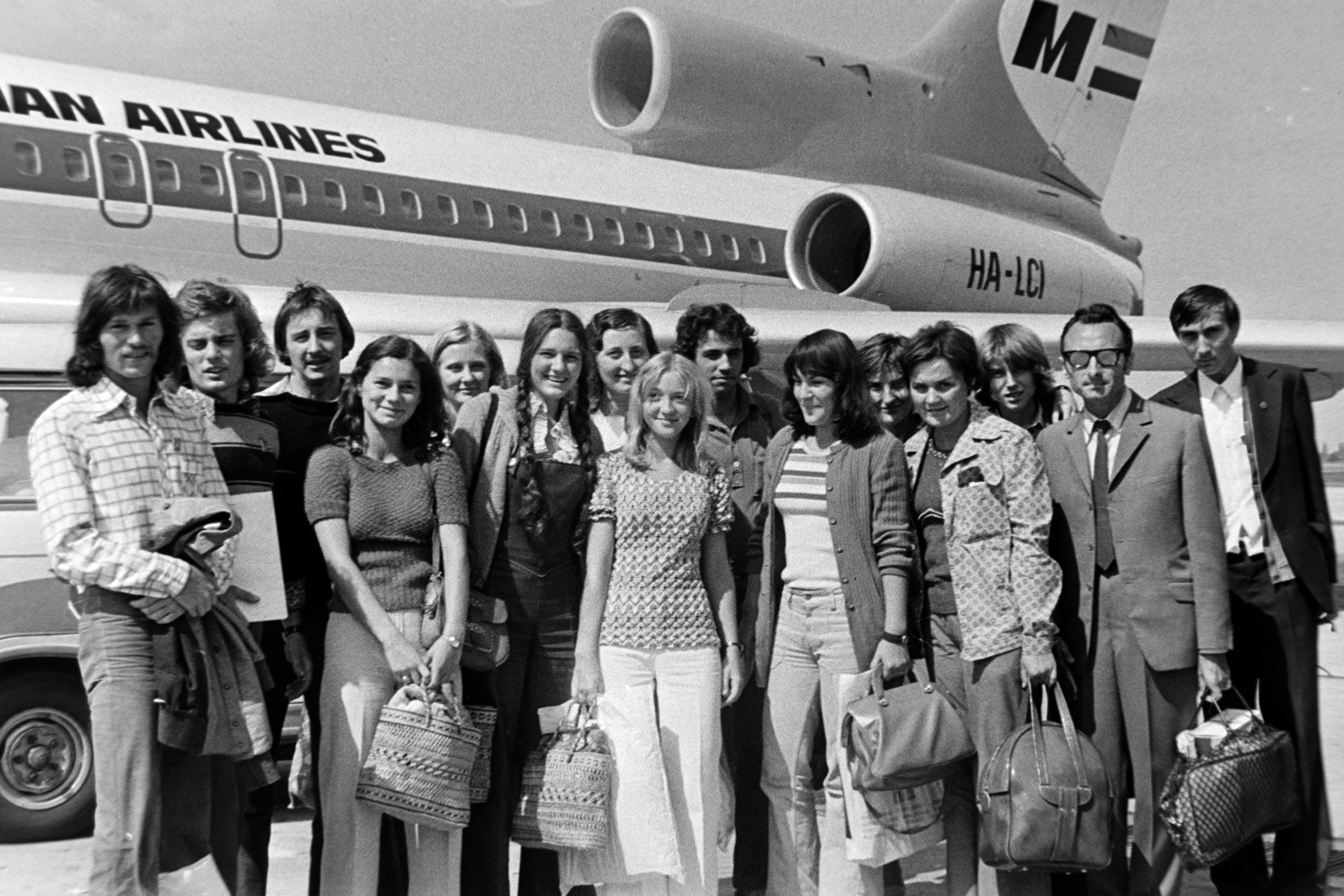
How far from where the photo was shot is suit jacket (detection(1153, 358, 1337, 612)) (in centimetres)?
354

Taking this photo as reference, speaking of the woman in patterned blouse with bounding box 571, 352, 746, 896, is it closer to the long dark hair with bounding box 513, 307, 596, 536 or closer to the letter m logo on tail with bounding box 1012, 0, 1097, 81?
the long dark hair with bounding box 513, 307, 596, 536

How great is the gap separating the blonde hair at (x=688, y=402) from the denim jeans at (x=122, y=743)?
121 centimetres

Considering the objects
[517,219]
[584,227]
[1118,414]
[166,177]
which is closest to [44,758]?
[1118,414]

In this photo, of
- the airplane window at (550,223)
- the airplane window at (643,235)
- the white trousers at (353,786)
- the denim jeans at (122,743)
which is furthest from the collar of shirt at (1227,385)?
the airplane window at (643,235)

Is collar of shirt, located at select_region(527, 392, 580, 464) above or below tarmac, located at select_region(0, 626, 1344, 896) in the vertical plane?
above

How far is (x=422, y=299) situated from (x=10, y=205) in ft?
7.90

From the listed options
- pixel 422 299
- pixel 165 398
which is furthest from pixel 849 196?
pixel 165 398

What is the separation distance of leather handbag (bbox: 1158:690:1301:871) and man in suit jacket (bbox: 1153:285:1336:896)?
0.32 metres

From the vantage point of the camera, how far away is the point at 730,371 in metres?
3.91

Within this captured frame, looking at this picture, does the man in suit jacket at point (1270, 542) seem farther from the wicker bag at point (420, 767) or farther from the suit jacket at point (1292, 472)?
the wicker bag at point (420, 767)

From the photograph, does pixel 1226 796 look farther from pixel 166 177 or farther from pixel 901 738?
pixel 166 177

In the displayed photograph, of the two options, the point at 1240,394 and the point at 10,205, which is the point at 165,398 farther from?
the point at 10,205

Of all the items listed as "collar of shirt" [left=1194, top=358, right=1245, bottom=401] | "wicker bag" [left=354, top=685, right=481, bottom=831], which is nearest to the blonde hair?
"wicker bag" [left=354, top=685, right=481, bottom=831]

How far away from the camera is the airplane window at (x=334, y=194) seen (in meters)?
8.08
